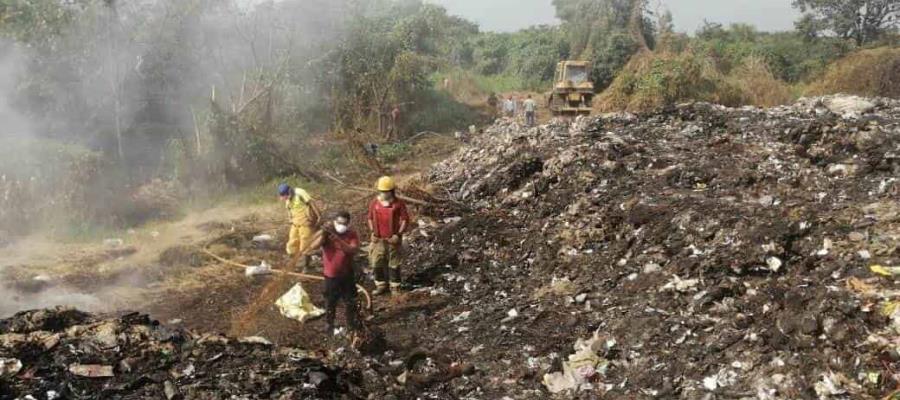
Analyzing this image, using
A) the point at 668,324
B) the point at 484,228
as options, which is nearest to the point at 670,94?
the point at 484,228

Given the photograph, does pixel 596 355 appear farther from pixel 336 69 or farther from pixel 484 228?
pixel 336 69

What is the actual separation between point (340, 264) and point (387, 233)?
43.5 inches

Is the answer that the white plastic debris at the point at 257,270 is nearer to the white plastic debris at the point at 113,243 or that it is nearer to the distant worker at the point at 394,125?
the white plastic debris at the point at 113,243

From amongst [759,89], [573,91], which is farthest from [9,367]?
[759,89]

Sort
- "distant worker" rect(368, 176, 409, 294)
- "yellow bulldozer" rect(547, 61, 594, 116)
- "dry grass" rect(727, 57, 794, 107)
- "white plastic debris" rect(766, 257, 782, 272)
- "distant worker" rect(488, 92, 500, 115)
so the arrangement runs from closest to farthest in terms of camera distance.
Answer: "white plastic debris" rect(766, 257, 782, 272) → "distant worker" rect(368, 176, 409, 294) → "yellow bulldozer" rect(547, 61, 594, 116) → "dry grass" rect(727, 57, 794, 107) → "distant worker" rect(488, 92, 500, 115)

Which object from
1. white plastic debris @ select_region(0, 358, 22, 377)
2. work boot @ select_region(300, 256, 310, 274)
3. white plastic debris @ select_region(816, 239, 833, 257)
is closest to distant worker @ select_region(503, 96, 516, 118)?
work boot @ select_region(300, 256, 310, 274)

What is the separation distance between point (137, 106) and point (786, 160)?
1001 centimetres

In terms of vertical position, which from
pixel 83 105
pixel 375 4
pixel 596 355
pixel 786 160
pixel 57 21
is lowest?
pixel 596 355

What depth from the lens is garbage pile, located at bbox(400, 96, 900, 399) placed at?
13.4 feet

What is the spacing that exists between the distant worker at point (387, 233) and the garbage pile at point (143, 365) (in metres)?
1.73

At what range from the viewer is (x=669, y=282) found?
5211 mm

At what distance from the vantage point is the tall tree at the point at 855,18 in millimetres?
24828

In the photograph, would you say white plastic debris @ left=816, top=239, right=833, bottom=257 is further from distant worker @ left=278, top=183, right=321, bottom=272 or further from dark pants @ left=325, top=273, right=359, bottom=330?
distant worker @ left=278, top=183, right=321, bottom=272

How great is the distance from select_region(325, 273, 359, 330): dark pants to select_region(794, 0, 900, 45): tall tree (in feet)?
84.4
